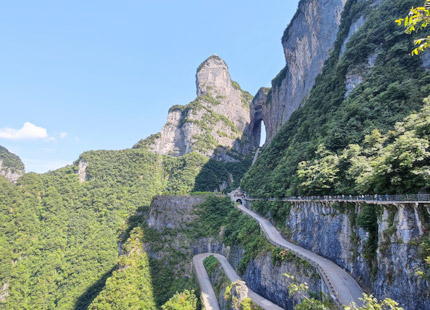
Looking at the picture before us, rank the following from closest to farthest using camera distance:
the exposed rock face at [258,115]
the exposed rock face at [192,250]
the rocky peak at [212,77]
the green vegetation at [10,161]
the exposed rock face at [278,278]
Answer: the exposed rock face at [278,278] → the exposed rock face at [192,250] → the exposed rock face at [258,115] → the green vegetation at [10,161] → the rocky peak at [212,77]

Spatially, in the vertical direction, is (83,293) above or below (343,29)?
below

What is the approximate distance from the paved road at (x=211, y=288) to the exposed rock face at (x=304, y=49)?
53.1 metres

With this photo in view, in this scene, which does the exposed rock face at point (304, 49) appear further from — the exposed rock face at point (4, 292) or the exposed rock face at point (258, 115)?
the exposed rock face at point (4, 292)

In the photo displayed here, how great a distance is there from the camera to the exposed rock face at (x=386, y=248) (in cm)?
1290

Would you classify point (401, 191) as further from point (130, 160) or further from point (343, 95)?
point (130, 160)

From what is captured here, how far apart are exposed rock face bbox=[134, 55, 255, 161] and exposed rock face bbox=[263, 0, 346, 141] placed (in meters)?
36.9

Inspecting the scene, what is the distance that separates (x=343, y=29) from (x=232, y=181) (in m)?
69.4

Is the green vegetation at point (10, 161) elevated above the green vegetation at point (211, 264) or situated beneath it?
elevated above

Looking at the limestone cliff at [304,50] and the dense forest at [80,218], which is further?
the dense forest at [80,218]

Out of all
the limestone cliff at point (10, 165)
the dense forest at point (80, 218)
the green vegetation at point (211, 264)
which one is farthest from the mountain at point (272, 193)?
the green vegetation at point (211, 264)

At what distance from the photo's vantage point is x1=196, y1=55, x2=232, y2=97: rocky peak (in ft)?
469

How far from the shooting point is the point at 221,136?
5162 inches

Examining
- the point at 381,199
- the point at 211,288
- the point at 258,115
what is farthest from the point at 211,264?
the point at 258,115

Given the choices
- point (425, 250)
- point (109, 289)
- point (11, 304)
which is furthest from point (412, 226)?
point (11, 304)
